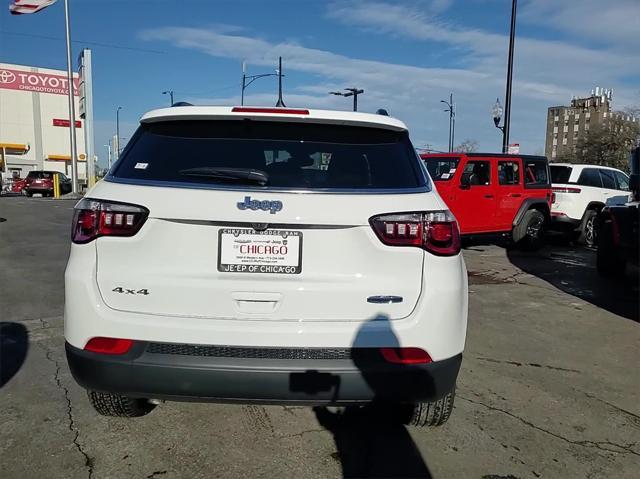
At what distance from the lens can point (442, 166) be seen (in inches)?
379

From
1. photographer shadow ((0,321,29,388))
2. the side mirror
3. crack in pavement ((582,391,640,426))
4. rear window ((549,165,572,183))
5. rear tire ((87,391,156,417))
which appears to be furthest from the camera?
rear window ((549,165,572,183))

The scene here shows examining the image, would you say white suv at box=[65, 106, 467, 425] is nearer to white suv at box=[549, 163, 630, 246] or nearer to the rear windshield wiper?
the rear windshield wiper

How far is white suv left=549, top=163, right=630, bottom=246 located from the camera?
35.7ft

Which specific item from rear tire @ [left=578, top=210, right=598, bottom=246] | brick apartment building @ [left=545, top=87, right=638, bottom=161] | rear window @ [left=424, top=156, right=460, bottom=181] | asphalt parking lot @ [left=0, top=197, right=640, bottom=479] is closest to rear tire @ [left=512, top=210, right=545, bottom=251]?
rear tire @ [left=578, top=210, right=598, bottom=246]

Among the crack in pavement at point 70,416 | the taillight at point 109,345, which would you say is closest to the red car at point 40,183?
the crack in pavement at point 70,416

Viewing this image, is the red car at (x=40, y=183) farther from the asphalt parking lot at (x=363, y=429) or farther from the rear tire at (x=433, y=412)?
the rear tire at (x=433, y=412)

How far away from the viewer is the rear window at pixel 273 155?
7.67 ft

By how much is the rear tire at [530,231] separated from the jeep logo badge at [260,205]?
29.2 feet

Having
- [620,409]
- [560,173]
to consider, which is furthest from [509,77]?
[620,409]

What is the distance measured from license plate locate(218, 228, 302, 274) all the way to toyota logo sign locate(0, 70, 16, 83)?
58249 millimetres

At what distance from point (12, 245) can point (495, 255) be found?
356 inches

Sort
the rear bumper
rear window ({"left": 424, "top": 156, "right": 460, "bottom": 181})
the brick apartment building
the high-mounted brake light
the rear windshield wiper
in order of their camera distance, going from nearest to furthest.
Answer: the rear bumper
the rear windshield wiper
the high-mounted brake light
rear window ({"left": 424, "top": 156, "right": 460, "bottom": 181})
the brick apartment building

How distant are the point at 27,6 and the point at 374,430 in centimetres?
2911

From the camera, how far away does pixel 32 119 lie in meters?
50.7
